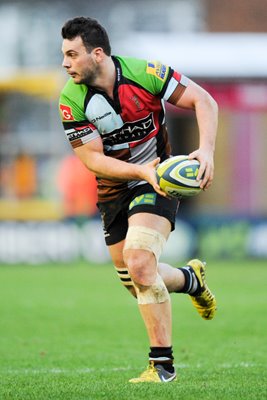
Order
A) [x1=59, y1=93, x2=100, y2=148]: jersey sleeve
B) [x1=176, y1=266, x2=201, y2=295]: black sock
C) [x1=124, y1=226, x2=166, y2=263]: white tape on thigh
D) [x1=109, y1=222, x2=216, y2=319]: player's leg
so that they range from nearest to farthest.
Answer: [x1=124, y1=226, x2=166, y2=263]: white tape on thigh
[x1=59, y1=93, x2=100, y2=148]: jersey sleeve
[x1=109, y1=222, x2=216, y2=319]: player's leg
[x1=176, y1=266, x2=201, y2=295]: black sock

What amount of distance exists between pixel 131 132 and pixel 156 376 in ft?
5.26

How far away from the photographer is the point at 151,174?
6.91 m

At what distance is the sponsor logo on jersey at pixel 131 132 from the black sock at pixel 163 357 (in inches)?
54.8

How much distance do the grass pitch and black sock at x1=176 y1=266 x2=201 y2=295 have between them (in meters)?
0.55

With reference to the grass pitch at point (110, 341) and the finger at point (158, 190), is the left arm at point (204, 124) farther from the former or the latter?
the grass pitch at point (110, 341)

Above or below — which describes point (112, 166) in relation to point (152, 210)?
above

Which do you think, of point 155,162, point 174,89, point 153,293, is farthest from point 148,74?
point 153,293

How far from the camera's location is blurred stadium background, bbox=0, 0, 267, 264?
20.2 metres

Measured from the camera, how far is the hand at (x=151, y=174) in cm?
691

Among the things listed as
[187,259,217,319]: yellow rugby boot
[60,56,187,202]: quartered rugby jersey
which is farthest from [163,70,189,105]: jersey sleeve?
[187,259,217,319]: yellow rugby boot

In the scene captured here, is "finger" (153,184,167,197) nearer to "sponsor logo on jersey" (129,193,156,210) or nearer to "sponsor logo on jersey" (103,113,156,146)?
"sponsor logo on jersey" (129,193,156,210)

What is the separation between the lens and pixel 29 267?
19.1 m

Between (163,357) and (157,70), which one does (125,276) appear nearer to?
(163,357)

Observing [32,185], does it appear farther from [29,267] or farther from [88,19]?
[88,19]
